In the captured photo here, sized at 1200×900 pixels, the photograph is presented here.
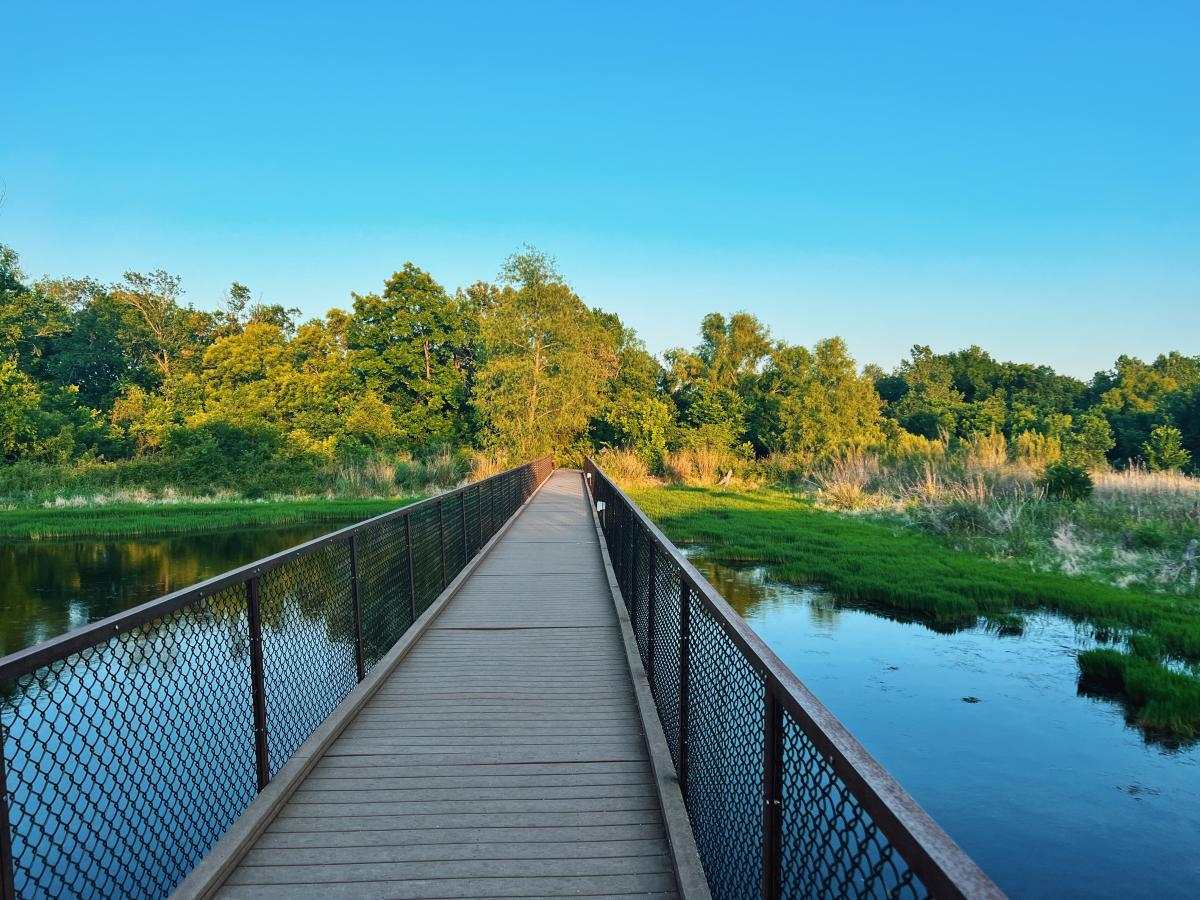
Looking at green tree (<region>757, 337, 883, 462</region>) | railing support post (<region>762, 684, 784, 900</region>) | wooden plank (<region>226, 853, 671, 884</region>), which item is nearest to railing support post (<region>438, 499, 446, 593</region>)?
wooden plank (<region>226, 853, 671, 884</region>)

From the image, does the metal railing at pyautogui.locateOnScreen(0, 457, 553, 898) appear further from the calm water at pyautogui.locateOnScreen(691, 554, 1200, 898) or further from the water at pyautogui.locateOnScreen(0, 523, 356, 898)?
the calm water at pyautogui.locateOnScreen(691, 554, 1200, 898)

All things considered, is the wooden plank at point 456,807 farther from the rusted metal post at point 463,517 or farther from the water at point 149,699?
the rusted metal post at point 463,517

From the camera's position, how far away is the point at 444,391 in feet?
129

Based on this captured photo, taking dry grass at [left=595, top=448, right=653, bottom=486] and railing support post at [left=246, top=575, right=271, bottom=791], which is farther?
dry grass at [left=595, top=448, right=653, bottom=486]

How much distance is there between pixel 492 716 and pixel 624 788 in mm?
1163

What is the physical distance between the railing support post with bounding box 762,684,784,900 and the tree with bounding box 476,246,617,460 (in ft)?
86.1

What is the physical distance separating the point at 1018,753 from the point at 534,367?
24313mm

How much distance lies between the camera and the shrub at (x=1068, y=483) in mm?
16062

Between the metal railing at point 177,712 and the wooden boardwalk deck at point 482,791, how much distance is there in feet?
1.62

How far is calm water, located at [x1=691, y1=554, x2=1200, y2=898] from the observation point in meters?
4.57

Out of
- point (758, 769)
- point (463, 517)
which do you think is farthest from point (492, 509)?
point (758, 769)

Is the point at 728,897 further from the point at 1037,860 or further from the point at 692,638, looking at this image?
the point at 1037,860

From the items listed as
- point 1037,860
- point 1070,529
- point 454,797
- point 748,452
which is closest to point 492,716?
point 454,797

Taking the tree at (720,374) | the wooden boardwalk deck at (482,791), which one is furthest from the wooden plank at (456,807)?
the tree at (720,374)
